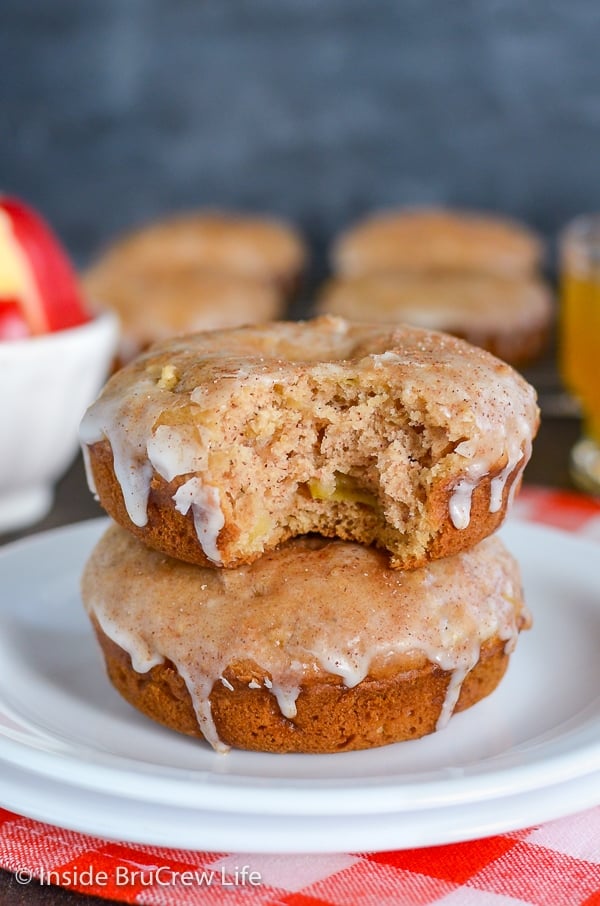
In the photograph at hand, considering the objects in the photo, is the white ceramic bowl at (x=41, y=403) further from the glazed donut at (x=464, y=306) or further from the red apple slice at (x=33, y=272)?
the glazed donut at (x=464, y=306)

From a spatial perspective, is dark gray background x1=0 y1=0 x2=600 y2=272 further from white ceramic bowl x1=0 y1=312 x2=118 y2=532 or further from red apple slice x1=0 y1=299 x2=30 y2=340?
red apple slice x1=0 y1=299 x2=30 y2=340

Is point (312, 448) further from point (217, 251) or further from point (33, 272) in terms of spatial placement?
point (217, 251)

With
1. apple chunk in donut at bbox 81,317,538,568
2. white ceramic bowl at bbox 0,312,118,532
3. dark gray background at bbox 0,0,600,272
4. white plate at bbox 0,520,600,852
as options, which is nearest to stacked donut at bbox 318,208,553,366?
dark gray background at bbox 0,0,600,272

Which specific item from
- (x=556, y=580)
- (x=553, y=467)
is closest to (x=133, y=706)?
(x=556, y=580)

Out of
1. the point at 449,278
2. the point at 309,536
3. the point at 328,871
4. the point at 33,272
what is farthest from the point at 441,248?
the point at 328,871

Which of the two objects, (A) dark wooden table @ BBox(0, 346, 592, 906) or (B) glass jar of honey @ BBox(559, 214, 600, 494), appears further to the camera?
(B) glass jar of honey @ BBox(559, 214, 600, 494)

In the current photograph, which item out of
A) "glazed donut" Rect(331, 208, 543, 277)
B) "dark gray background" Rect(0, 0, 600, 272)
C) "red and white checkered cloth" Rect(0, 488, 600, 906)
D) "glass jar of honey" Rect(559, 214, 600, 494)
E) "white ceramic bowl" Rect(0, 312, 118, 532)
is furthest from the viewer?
"dark gray background" Rect(0, 0, 600, 272)
